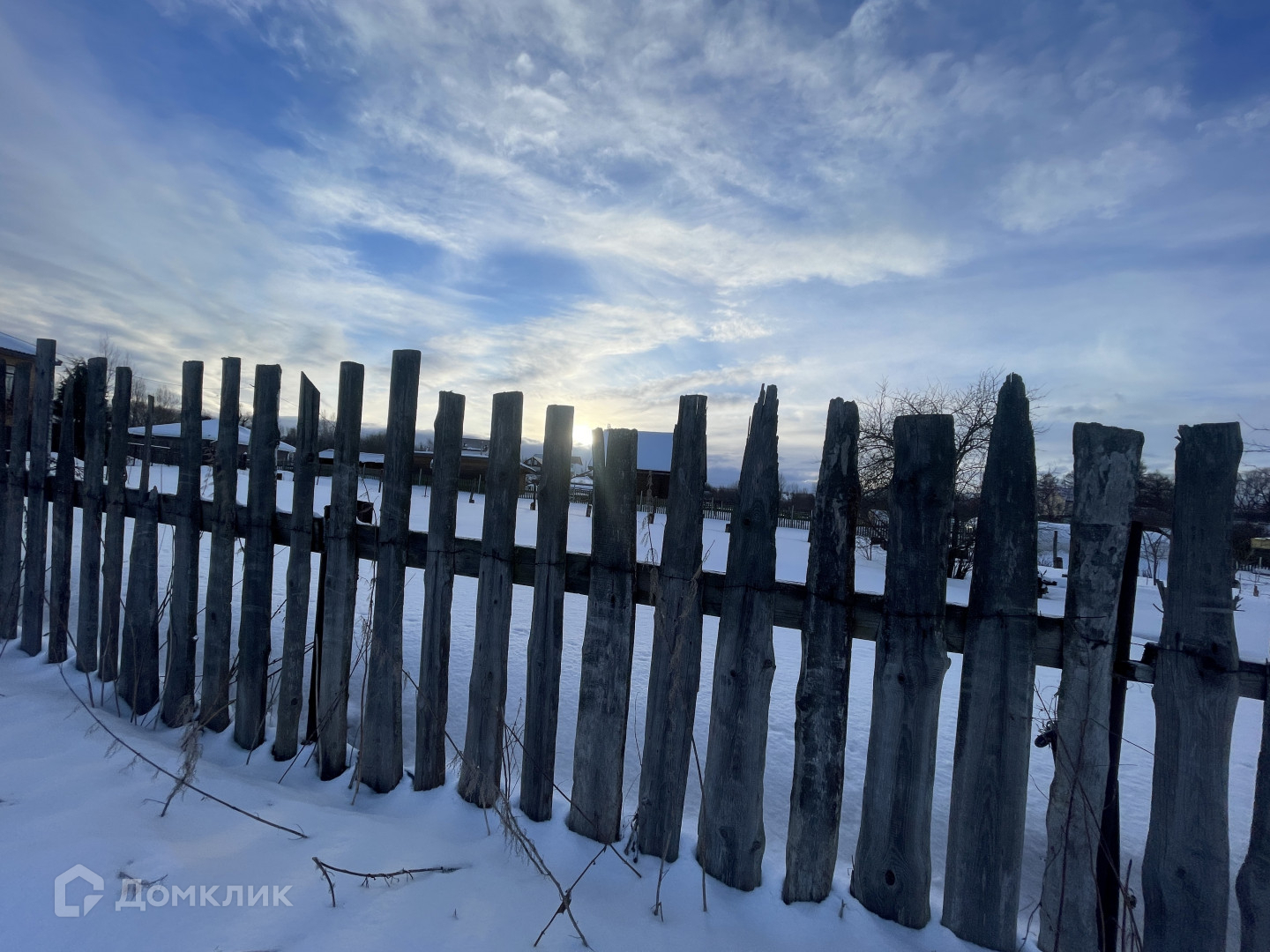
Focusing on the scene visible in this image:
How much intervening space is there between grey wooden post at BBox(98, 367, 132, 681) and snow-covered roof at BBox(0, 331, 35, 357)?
33.4 m

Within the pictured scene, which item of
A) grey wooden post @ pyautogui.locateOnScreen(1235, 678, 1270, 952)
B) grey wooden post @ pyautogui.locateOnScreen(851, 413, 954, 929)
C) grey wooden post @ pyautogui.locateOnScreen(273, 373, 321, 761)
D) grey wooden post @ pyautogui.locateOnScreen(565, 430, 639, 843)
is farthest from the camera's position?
grey wooden post @ pyautogui.locateOnScreen(273, 373, 321, 761)

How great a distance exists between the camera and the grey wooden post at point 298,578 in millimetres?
3119

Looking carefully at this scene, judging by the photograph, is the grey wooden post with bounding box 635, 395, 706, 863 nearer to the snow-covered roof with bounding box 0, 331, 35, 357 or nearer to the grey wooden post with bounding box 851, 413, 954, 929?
the grey wooden post with bounding box 851, 413, 954, 929

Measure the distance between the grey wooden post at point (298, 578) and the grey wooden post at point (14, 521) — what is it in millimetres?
3168

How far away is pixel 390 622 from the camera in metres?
2.90

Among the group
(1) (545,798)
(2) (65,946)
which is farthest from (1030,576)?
(2) (65,946)

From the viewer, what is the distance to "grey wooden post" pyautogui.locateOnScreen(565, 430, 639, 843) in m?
2.46

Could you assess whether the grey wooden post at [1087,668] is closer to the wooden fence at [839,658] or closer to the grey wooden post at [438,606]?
the wooden fence at [839,658]

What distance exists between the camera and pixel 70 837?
81.7 inches

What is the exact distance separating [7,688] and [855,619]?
4792 mm

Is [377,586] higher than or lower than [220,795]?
higher

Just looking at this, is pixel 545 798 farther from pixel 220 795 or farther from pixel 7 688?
pixel 7 688

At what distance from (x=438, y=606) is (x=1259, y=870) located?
2.90 m

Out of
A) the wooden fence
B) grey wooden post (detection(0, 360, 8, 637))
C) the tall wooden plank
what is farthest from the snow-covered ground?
grey wooden post (detection(0, 360, 8, 637))
